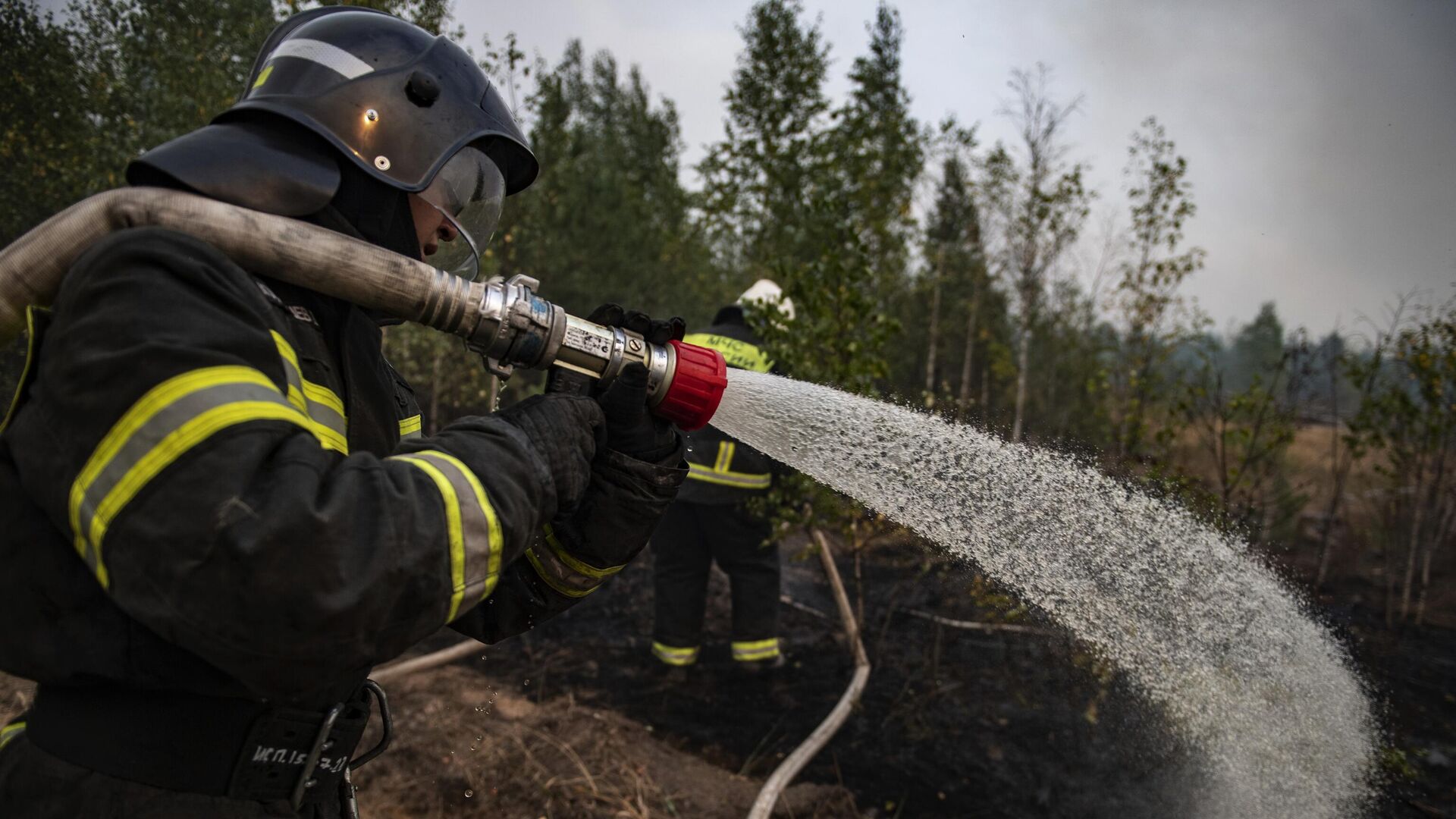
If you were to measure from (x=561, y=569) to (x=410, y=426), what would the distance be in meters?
0.48

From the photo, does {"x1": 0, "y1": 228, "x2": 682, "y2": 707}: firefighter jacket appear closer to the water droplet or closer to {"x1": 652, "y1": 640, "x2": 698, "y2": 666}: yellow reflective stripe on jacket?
the water droplet

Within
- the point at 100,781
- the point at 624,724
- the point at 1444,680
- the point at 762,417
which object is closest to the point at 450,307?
the point at 100,781

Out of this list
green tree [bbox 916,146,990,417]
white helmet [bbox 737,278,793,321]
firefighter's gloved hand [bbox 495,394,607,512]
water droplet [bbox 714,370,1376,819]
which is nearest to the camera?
firefighter's gloved hand [bbox 495,394,607,512]

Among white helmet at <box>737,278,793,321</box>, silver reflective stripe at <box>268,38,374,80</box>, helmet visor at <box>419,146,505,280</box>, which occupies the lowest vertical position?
helmet visor at <box>419,146,505,280</box>

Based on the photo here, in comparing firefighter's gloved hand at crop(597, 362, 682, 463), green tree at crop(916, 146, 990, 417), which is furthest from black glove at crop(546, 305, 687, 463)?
green tree at crop(916, 146, 990, 417)

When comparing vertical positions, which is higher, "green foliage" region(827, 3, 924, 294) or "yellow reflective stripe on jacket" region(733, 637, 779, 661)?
"green foliage" region(827, 3, 924, 294)

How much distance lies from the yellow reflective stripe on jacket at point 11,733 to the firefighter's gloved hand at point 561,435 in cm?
98

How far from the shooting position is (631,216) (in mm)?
12336

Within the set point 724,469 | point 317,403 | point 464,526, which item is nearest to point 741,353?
point 724,469

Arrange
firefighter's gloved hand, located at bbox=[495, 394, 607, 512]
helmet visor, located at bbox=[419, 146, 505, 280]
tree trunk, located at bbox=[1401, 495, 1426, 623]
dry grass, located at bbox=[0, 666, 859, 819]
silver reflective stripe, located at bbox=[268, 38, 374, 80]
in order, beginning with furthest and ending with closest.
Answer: tree trunk, located at bbox=[1401, 495, 1426, 623], dry grass, located at bbox=[0, 666, 859, 819], helmet visor, located at bbox=[419, 146, 505, 280], silver reflective stripe, located at bbox=[268, 38, 374, 80], firefighter's gloved hand, located at bbox=[495, 394, 607, 512]

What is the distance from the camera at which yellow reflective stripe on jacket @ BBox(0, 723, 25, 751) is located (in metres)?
1.40

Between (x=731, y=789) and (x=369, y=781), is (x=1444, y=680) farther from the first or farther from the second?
(x=369, y=781)

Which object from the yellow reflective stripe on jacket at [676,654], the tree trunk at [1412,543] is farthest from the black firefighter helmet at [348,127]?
the tree trunk at [1412,543]

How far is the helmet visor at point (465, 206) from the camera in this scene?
69.7 inches
